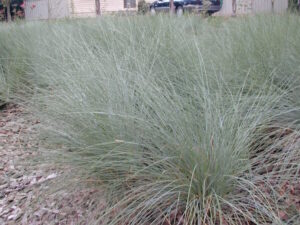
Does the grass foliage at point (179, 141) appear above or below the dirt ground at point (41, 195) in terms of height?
above

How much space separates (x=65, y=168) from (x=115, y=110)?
1.51ft

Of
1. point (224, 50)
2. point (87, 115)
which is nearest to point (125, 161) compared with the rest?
point (87, 115)

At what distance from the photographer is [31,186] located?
2688mm

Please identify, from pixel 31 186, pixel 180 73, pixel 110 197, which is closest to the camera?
pixel 110 197

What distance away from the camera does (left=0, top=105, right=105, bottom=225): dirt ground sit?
213 centimetres

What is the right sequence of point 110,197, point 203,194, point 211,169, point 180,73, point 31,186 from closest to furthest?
point 203,194, point 211,169, point 110,197, point 31,186, point 180,73

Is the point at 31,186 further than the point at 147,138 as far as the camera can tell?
Yes

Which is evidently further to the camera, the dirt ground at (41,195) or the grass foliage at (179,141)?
the dirt ground at (41,195)

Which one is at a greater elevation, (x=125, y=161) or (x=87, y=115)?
(x=87, y=115)

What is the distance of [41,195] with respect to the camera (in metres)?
2.13

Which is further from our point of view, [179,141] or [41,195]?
[41,195]

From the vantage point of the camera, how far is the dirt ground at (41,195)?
7.00 ft

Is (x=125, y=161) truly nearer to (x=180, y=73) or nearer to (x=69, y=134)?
(x=69, y=134)

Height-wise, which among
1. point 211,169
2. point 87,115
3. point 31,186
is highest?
point 87,115
